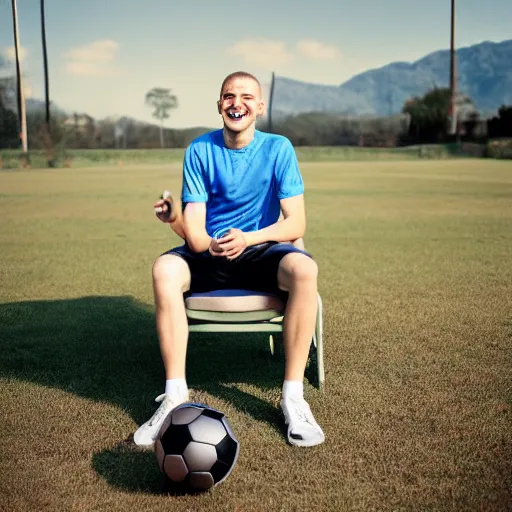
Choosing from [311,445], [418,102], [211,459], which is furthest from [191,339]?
→ [418,102]

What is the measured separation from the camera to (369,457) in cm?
295

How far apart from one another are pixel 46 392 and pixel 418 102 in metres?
57.0

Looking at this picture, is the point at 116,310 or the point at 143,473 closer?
the point at 143,473

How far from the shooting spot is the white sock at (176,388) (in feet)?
10.8

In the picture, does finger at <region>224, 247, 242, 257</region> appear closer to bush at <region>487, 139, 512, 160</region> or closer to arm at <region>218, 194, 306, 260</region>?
arm at <region>218, 194, 306, 260</region>

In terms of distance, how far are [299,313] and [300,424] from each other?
52 centimetres

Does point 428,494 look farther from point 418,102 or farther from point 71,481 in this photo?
point 418,102

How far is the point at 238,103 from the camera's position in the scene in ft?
12.0

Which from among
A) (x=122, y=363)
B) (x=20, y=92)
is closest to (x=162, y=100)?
(x=20, y=92)

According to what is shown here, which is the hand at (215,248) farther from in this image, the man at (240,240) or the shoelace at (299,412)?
the shoelace at (299,412)

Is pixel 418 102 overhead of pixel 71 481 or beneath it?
overhead

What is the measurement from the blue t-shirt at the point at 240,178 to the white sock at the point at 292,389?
0.91 m

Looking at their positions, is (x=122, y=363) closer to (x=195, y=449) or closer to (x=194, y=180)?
(x=194, y=180)

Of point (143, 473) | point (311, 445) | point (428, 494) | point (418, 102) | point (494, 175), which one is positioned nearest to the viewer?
point (428, 494)
